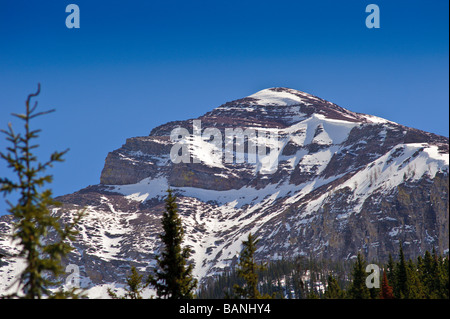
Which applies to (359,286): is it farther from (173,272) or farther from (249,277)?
(173,272)

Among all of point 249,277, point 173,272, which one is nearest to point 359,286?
point 249,277

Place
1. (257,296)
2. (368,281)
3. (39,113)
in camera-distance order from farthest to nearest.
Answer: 1. (368,281)
2. (257,296)
3. (39,113)

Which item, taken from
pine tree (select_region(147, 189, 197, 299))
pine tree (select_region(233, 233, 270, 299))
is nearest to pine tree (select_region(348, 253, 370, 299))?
pine tree (select_region(233, 233, 270, 299))

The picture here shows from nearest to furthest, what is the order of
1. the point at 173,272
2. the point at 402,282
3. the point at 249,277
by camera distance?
the point at 249,277 < the point at 173,272 < the point at 402,282

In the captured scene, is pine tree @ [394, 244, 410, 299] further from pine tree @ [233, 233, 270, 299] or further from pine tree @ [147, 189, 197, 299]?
pine tree @ [147, 189, 197, 299]

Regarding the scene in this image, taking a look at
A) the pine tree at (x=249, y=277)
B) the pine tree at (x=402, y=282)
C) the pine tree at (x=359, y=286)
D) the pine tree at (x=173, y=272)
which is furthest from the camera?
the pine tree at (x=402, y=282)

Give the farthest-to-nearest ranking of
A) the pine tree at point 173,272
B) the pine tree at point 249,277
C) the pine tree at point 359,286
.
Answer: the pine tree at point 359,286
the pine tree at point 173,272
the pine tree at point 249,277

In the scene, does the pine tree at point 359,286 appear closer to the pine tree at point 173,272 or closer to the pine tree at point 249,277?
the pine tree at point 249,277

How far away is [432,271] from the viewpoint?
98.2 meters

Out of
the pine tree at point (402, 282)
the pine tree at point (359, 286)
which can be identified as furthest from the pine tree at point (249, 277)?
the pine tree at point (402, 282)

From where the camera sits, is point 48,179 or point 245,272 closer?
point 48,179
